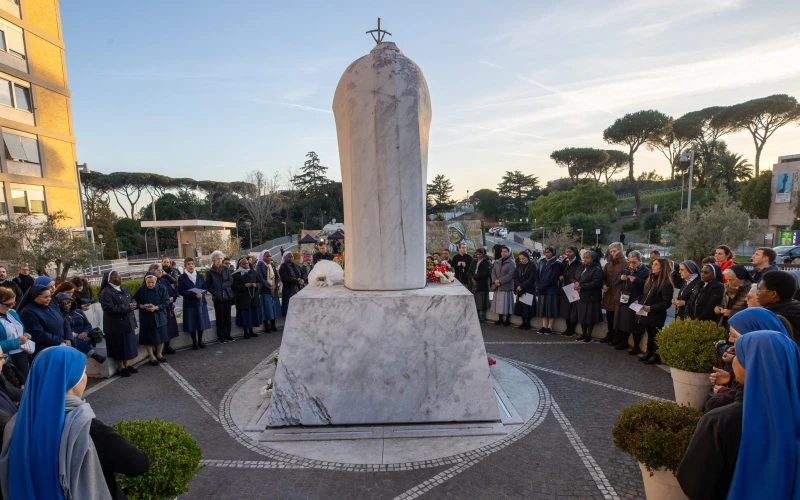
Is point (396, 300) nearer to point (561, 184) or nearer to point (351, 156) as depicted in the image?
point (351, 156)

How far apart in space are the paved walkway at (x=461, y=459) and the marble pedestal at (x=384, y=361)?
660 mm

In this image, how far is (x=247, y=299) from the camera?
871cm

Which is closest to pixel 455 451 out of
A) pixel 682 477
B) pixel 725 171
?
pixel 682 477

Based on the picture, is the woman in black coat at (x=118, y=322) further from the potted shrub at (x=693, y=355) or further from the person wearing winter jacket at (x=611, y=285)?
the person wearing winter jacket at (x=611, y=285)

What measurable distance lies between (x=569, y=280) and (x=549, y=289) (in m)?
0.44

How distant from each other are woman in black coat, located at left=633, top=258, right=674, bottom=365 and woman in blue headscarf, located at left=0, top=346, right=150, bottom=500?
7110mm

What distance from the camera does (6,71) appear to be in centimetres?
2169

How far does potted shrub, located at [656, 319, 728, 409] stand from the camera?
4.33 m

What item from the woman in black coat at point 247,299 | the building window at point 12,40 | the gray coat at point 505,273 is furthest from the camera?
the building window at point 12,40

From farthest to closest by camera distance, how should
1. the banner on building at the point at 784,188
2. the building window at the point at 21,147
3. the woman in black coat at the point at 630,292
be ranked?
the banner on building at the point at 784,188
the building window at the point at 21,147
the woman in black coat at the point at 630,292

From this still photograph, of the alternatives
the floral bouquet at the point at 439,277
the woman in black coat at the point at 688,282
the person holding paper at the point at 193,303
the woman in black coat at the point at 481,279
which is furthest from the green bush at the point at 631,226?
the person holding paper at the point at 193,303

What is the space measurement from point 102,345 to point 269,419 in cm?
388

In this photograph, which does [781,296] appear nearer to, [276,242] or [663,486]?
[663,486]

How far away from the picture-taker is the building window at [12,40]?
71.6 feet
